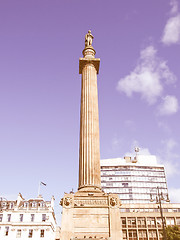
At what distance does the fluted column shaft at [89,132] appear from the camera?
27125 millimetres

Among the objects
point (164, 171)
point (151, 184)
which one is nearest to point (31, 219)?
point (151, 184)

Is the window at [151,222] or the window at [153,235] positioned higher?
the window at [151,222]

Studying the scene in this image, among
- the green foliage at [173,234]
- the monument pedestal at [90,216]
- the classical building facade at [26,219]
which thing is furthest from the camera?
the classical building facade at [26,219]

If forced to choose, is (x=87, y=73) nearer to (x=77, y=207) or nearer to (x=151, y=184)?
(x=77, y=207)

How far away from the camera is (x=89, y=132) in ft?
97.0

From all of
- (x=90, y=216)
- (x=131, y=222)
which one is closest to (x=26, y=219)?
(x=131, y=222)

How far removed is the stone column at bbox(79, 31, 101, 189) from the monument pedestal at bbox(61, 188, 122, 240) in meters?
2.04

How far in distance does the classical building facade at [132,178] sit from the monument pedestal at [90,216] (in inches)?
3414

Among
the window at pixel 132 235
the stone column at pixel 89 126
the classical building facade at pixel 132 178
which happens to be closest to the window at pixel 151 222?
the window at pixel 132 235

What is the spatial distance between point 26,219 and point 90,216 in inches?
1806

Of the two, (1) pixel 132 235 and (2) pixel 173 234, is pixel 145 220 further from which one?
(2) pixel 173 234

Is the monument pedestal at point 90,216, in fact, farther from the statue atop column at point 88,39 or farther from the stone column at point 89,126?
the statue atop column at point 88,39

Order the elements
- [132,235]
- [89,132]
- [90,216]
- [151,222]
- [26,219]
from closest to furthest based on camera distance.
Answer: [90,216]
[89,132]
[26,219]
[132,235]
[151,222]

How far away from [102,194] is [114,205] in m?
1.76
